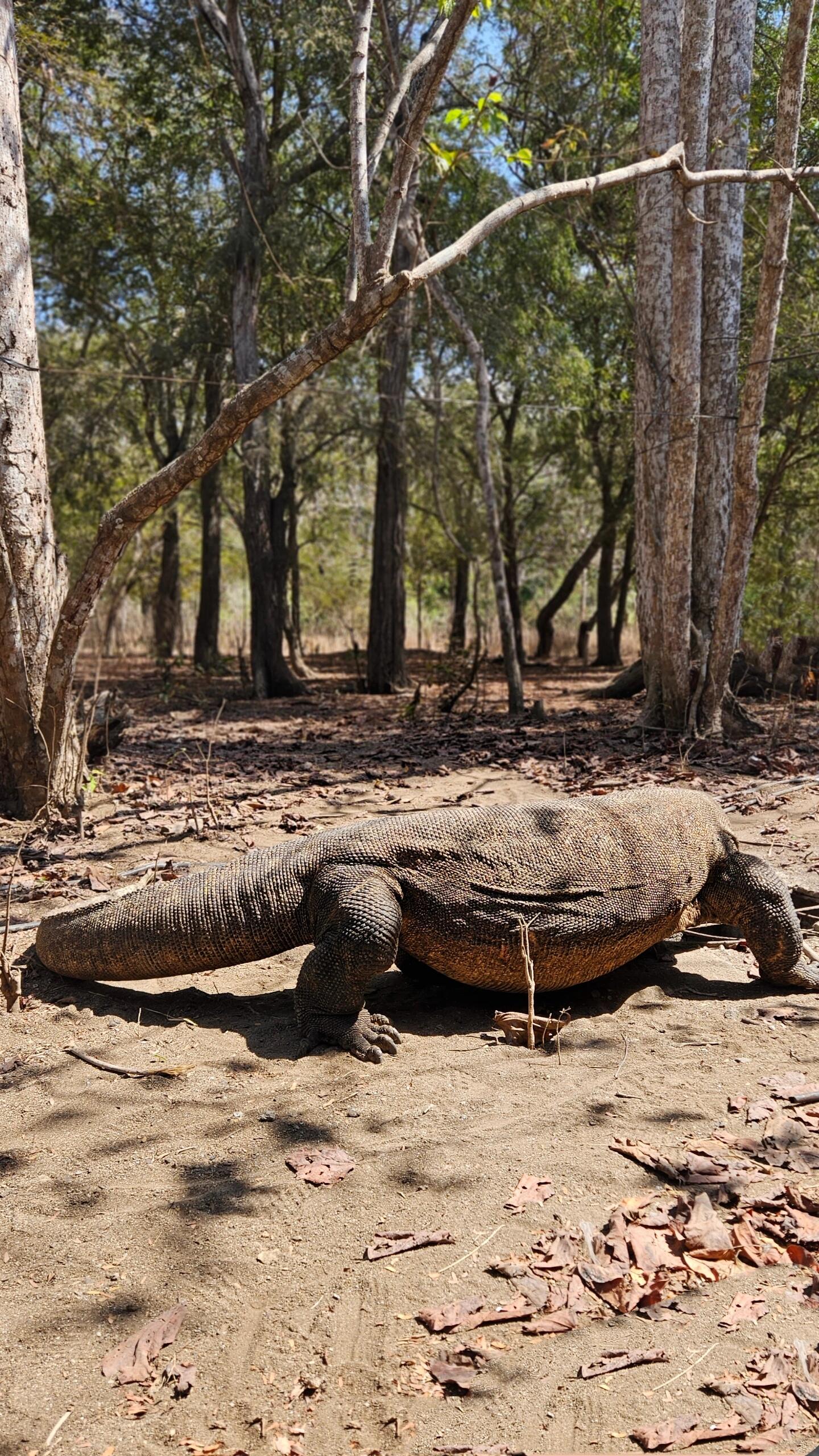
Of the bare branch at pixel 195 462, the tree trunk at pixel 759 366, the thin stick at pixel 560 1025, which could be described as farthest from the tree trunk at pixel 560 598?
the thin stick at pixel 560 1025

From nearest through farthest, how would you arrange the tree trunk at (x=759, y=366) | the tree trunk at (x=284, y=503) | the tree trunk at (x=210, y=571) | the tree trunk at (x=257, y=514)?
the tree trunk at (x=759, y=366)
the tree trunk at (x=257, y=514)
the tree trunk at (x=284, y=503)
the tree trunk at (x=210, y=571)

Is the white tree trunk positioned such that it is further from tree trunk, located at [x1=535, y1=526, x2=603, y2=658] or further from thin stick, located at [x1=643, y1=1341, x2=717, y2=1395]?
tree trunk, located at [x1=535, y1=526, x2=603, y2=658]

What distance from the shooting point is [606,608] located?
63.4 feet

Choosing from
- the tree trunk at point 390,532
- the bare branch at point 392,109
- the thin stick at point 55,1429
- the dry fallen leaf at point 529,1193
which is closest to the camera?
the thin stick at point 55,1429

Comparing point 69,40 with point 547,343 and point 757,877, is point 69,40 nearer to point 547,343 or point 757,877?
point 547,343

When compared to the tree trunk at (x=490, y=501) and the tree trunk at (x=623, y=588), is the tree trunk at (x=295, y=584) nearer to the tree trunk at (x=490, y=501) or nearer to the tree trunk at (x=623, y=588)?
the tree trunk at (x=623, y=588)

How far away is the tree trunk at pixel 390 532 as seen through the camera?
13984 mm

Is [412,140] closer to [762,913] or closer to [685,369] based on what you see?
[762,913]

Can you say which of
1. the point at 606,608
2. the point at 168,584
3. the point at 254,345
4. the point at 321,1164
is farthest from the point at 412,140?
the point at 168,584

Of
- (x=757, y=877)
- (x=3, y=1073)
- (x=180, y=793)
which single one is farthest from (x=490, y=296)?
(x=3, y=1073)

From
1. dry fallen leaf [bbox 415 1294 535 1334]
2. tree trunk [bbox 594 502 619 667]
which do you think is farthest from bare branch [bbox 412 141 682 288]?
tree trunk [bbox 594 502 619 667]

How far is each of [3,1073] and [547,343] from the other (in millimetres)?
13722

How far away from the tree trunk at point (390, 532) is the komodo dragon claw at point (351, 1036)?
10.7 meters

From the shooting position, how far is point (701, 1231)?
8.37ft
